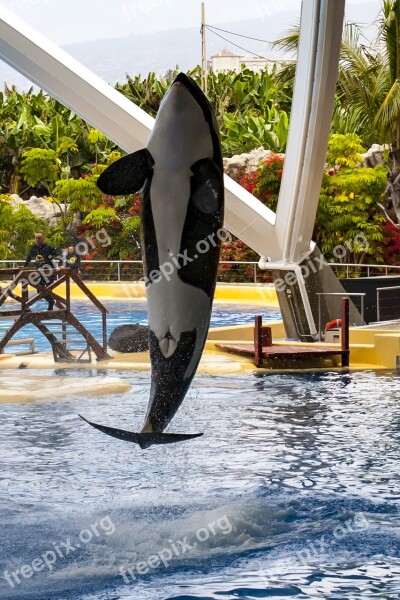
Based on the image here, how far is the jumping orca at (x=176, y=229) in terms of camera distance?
4812mm

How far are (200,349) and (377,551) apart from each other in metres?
2.01

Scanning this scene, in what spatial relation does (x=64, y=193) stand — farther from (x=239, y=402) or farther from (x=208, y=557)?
(x=208, y=557)

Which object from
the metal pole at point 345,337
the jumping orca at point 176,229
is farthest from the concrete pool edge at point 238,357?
the jumping orca at point 176,229

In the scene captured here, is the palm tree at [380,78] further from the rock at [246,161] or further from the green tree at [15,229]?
the green tree at [15,229]

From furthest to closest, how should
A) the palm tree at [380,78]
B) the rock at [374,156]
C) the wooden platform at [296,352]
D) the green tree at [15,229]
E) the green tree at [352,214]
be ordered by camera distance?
1. the green tree at [15,229]
2. the rock at [374,156]
3. the green tree at [352,214]
4. the palm tree at [380,78]
5. the wooden platform at [296,352]

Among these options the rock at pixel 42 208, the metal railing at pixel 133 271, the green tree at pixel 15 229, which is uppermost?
the rock at pixel 42 208

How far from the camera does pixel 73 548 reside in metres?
6.61

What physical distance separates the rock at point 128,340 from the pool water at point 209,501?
3.78 m

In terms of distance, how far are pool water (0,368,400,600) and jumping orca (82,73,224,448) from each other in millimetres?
1287

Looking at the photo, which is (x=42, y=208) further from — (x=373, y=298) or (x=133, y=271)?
(x=373, y=298)

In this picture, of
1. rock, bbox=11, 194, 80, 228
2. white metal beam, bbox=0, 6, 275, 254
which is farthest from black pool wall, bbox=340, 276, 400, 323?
rock, bbox=11, 194, 80, 228

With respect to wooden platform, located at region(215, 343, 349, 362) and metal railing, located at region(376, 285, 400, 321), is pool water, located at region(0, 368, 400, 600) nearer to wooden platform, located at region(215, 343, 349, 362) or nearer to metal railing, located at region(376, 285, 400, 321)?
wooden platform, located at region(215, 343, 349, 362)

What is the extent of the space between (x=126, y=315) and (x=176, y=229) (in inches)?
691

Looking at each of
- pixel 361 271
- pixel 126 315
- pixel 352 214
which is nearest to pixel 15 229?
pixel 126 315
